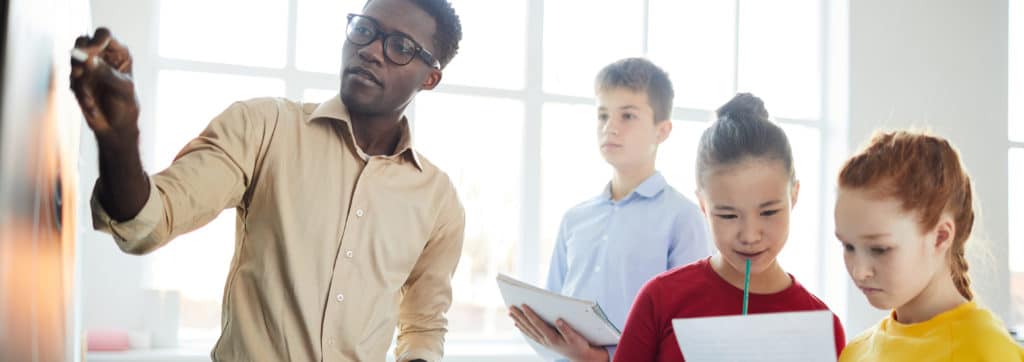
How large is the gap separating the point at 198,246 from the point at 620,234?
73.6 inches

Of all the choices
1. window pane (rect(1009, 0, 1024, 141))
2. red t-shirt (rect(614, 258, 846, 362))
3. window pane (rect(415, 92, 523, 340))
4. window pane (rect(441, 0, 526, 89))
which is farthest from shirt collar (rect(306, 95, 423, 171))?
window pane (rect(1009, 0, 1024, 141))

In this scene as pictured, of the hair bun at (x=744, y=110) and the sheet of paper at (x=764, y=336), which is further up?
the hair bun at (x=744, y=110)

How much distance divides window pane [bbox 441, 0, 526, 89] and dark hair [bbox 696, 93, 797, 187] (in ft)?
7.82

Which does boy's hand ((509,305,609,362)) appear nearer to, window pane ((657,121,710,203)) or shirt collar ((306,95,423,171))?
shirt collar ((306,95,423,171))

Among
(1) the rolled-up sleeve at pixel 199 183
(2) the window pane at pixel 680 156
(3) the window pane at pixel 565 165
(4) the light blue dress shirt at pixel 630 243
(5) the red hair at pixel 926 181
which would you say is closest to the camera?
(1) the rolled-up sleeve at pixel 199 183

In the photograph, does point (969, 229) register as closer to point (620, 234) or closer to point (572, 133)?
point (620, 234)

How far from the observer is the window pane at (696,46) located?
4.26m

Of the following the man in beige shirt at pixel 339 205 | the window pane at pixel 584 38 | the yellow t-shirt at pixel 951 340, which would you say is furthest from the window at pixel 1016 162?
the man in beige shirt at pixel 339 205

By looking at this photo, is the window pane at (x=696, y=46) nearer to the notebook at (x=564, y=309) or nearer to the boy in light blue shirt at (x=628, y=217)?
the boy in light blue shirt at (x=628, y=217)

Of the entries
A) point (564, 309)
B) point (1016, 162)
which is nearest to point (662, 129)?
point (564, 309)

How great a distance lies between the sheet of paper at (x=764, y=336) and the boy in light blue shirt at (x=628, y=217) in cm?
86

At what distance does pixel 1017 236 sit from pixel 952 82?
1142mm

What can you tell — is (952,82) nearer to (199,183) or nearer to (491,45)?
(491,45)

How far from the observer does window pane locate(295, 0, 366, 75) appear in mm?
3518
